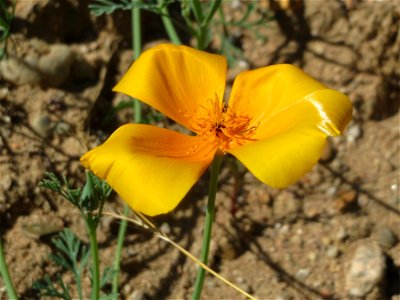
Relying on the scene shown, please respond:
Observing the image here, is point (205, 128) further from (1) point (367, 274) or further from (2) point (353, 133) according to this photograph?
(2) point (353, 133)

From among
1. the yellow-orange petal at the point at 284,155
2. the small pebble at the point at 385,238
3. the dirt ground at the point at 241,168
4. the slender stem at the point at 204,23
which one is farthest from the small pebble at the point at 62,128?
the small pebble at the point at 385,238

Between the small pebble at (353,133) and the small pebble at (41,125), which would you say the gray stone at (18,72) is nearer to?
the small pebble at (41,125)

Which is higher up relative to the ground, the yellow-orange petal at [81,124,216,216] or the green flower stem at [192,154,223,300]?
the yellow-orange petal at [81,124,216,216]

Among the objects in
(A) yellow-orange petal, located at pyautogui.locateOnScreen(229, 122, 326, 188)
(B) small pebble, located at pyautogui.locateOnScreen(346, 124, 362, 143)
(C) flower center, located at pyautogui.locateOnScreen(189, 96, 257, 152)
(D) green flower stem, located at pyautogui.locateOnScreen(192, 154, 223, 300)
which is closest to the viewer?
(A) yellow-orange petal, located at pyautogui.locateOnScreen(229, 122, 326, 188)

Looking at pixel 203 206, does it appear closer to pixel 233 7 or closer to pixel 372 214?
pixel 372 214

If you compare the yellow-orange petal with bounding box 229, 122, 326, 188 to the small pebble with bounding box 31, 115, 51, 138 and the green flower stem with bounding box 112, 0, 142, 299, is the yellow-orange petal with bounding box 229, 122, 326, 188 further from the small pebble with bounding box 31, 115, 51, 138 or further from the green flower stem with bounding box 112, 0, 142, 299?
the small pebble with bounding box 31, 115, 51, 138

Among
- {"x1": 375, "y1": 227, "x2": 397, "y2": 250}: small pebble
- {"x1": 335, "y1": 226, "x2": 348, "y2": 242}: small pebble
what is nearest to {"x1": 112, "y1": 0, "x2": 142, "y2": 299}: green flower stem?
{"x1": 335, "y1": 226, "x2": 348, "y2": 242}: small pebble

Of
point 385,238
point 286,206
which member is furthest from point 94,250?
point 385,238
